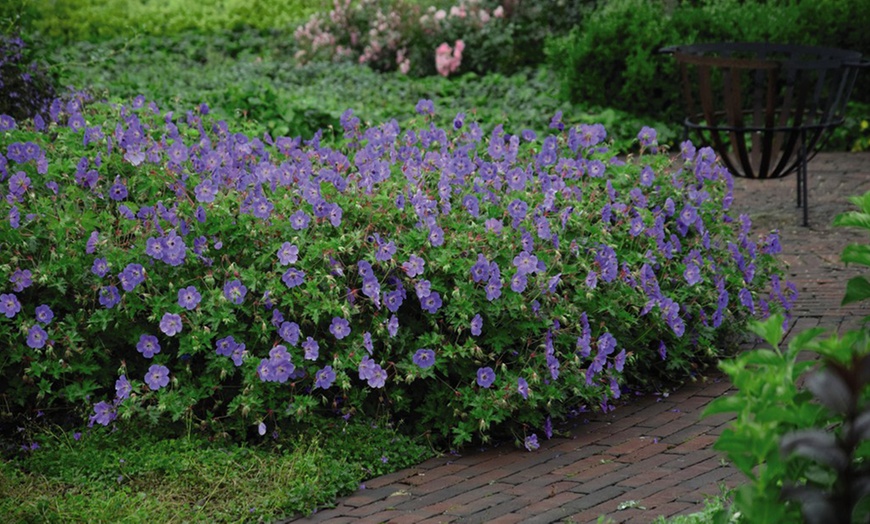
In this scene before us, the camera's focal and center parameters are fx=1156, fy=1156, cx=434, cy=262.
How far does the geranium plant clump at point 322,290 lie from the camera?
392 cm

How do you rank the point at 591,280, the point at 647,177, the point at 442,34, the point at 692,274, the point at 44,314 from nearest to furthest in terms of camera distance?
the point at 44,314, the point at 591,280, the point at 692,274, the point at 647,177, the point at 442,34

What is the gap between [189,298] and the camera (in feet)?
12.8

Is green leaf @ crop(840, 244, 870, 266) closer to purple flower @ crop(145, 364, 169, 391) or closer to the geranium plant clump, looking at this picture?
the geranium plant clump

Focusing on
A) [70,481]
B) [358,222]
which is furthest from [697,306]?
[70,481]

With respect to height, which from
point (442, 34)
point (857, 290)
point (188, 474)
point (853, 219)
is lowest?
point (442, 34)

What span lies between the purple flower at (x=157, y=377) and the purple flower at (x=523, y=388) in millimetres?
1180

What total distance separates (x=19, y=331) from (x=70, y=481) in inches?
26.2

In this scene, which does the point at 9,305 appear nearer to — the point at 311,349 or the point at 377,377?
the point at 311,349

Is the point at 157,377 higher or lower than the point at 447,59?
higher

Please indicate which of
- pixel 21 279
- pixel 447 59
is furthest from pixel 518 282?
pixel 447 59

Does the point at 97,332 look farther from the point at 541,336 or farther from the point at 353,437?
the point at 541,336

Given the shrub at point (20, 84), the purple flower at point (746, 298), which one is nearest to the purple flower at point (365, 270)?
the purple flower at point (746, 298)

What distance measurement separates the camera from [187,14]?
648 inches

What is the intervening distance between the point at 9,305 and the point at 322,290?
1075 millimetres
